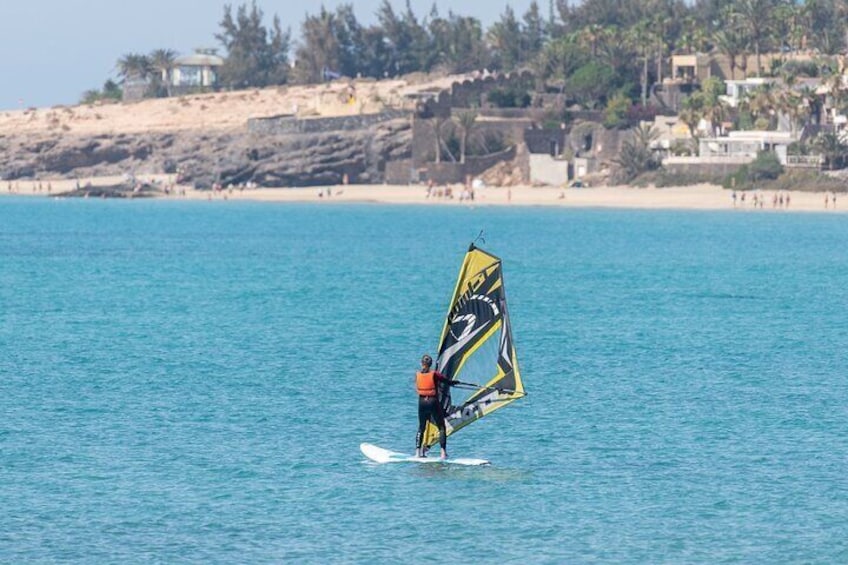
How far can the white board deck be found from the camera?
2848 cm

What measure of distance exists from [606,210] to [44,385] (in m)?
93.6

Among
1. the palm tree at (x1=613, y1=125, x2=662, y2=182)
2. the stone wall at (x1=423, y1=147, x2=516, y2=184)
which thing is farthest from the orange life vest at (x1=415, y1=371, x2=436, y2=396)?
the stone wall at (x1=423, y1=147, x2=516, y2=184)

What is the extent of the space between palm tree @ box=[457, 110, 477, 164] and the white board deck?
10130 centimetres

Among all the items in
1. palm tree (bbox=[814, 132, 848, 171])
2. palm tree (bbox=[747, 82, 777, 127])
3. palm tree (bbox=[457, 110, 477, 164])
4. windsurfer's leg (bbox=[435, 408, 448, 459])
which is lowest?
windsurfer's leg (bbox=[435, 408, 448, 459])

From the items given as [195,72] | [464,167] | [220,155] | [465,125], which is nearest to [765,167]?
[465,125]

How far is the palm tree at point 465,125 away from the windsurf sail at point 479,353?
335ft

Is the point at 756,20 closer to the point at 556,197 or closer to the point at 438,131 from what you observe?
the point at 556,197

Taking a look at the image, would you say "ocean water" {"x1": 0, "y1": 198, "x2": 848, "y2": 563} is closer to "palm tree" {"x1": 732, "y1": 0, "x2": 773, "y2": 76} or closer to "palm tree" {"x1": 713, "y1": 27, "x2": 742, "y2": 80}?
"palm tree" {"x1": 713, "y1": 27, "x2": 742, "y2": 80}

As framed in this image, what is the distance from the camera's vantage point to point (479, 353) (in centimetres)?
2805

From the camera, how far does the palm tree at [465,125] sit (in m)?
130

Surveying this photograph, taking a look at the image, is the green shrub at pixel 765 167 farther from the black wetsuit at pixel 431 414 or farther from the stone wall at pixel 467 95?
the black wetsuit at pixel 431 414

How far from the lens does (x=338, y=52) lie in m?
172

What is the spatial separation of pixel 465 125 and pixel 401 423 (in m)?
98.8

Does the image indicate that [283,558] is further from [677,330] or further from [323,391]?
[677,330]
